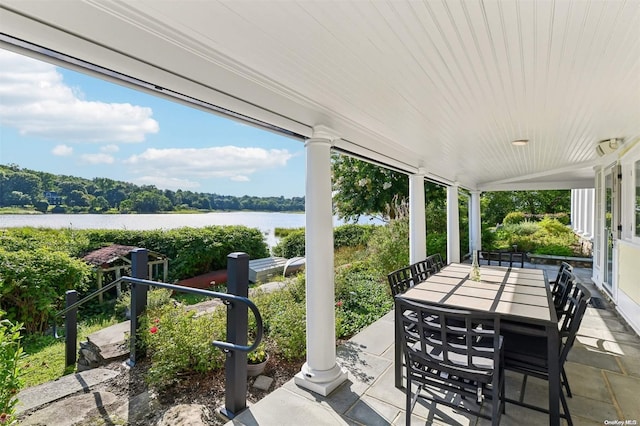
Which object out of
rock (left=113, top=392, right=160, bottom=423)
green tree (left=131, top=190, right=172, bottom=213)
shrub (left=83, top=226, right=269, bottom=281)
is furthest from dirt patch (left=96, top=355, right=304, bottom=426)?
shrub (left=83, top=226, right=269, bottom=281)

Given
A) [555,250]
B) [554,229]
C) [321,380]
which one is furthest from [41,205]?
[554,229]

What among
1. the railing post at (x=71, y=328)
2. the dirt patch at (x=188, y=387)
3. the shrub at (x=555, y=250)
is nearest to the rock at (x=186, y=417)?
the dirt patch at (x=188, y=387)

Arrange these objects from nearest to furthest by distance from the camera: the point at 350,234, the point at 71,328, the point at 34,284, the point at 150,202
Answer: the point at 71,328 < the point at 34,284 < the point at 150,202 < the point at 350,234

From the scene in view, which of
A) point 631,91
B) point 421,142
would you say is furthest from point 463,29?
point 421,142

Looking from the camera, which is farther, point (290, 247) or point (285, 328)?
point (290, 247)

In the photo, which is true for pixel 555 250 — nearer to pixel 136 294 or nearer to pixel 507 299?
pixel 507 299

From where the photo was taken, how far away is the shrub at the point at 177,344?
265cm

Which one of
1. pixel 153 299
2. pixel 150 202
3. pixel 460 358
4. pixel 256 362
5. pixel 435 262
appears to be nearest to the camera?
pixel 460 358

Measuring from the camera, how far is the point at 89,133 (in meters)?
6.19

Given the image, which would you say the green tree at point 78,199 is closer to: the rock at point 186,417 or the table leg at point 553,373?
the rock at point 186,417

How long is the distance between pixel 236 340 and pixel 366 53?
211cm

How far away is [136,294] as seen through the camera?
3047 millimetres

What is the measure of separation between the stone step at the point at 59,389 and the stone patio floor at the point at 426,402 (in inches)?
60.5

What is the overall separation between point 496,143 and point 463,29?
10.2 feet
